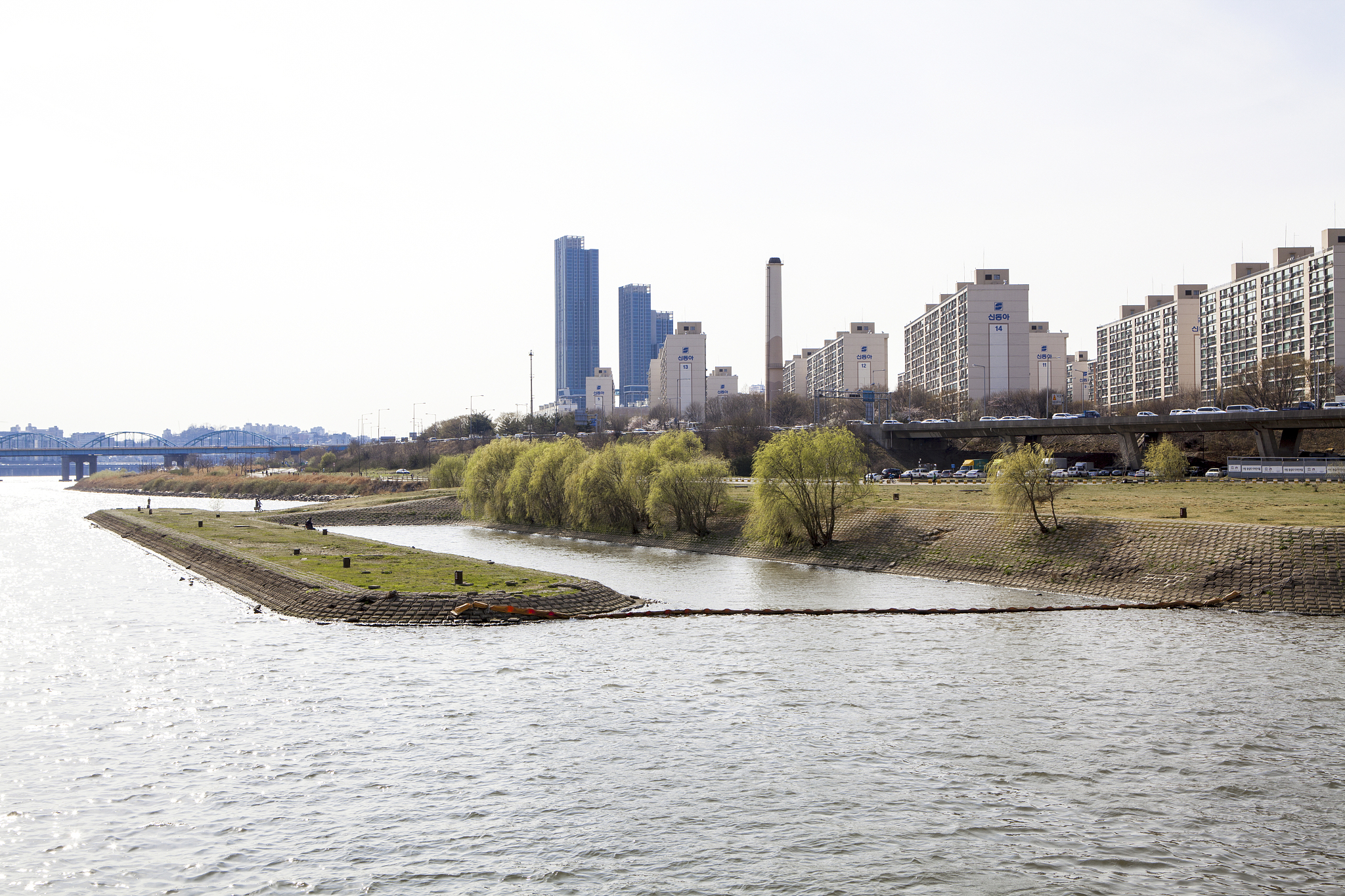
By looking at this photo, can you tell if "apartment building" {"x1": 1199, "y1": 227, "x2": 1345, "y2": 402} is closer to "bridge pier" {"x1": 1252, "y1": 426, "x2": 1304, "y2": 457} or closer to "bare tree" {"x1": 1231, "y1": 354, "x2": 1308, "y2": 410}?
"bare tree" {"x1": 1231, "y1": 354, "x2": 1308, "y2": 410}

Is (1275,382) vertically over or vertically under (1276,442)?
over

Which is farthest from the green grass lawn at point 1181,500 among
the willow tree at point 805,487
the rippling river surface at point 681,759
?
the rippling river surface at point 681,759

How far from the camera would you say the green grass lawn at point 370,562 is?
46219 millimetres

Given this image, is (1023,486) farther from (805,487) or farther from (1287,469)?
(1287,469)

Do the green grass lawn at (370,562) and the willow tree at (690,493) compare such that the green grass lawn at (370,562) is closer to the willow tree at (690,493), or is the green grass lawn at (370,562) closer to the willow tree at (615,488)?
the willow tree at (615,488)

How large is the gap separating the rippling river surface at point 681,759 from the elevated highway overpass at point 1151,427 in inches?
2732

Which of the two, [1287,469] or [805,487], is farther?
[1287,469]

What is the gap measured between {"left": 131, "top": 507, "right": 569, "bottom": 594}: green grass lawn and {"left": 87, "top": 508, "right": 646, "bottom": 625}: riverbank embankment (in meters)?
0.08

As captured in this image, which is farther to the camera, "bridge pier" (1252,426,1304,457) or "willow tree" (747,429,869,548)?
"bridge pier" (1252,426,1304,457)

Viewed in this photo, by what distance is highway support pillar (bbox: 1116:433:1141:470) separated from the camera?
108 meters

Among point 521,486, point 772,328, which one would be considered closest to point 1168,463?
point 521,486

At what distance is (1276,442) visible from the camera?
10112cm

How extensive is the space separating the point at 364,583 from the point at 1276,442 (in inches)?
3790

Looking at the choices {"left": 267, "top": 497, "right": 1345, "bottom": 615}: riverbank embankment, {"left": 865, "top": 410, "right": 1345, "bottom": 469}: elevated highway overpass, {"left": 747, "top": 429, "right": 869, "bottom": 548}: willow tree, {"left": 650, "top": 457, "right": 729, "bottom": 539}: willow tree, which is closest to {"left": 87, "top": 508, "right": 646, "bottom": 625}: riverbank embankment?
{"left": 747, "top": 429, "right": 869, "bottom": 548}: willow tree
